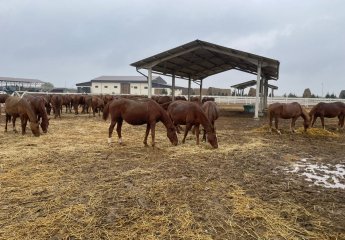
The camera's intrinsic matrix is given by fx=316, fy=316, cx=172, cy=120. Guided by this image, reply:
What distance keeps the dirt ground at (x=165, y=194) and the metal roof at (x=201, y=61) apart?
11797 mm

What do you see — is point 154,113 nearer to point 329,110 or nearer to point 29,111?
point 29,111

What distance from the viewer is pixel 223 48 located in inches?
769

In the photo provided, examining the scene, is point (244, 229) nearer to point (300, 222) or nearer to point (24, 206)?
point (300, 222)

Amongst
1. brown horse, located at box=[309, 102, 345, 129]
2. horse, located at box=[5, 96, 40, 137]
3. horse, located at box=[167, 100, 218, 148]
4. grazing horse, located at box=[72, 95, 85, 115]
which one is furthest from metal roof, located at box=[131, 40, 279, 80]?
horse, located at box=[5, 96, 40, 137]

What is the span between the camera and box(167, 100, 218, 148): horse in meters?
9.46

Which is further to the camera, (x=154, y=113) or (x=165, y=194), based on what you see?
(x=154, y=113)

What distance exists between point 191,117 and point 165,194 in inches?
201

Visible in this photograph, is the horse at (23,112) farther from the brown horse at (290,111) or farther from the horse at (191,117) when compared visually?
the brown horse at (290,111)

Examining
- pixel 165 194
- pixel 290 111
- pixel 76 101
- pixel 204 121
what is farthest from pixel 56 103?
pixel 165 194

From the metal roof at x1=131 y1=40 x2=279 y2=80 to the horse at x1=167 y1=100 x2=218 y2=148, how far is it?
33.2 feet

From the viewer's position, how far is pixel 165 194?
201 inches

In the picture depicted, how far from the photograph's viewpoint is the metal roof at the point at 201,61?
19.8 metres

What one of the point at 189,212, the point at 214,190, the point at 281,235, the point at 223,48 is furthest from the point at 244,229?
the point at 223,48

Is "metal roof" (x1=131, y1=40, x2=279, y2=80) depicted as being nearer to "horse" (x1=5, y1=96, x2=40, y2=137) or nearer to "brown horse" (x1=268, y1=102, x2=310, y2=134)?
"brown horse" (x1=268, y1=102, x2=310, y2=134)
